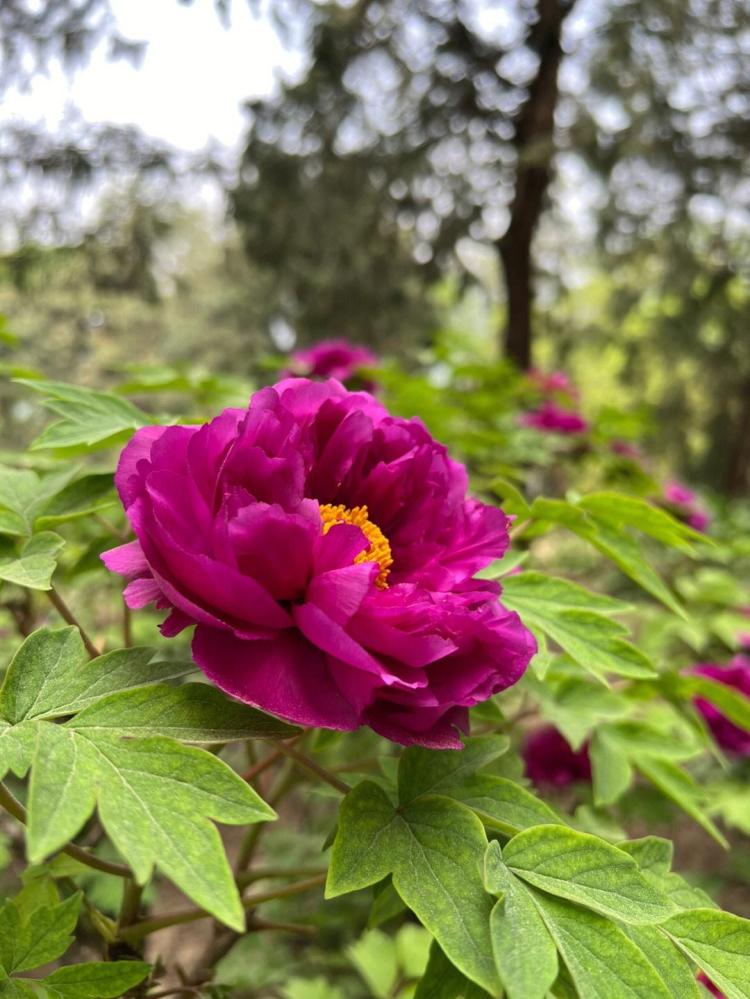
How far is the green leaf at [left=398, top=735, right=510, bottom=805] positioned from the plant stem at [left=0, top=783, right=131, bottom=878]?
25 cm

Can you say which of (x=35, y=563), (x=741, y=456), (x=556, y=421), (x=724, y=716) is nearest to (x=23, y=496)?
(x=35, y=563)

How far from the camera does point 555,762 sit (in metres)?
2.05

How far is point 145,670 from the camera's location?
0.65 meters

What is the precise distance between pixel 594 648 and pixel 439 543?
0.73 feet

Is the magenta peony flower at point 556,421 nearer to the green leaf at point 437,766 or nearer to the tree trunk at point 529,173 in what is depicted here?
the tree trunk at point 529,173

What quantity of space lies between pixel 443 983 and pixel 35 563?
1.60ft

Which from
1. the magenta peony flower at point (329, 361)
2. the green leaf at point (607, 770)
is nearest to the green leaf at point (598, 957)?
the green leaf at point (607, 770)

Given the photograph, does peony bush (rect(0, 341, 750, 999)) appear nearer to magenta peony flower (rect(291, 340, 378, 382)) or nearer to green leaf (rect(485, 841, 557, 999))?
green leaf (rect(485, 841, 557, 999))

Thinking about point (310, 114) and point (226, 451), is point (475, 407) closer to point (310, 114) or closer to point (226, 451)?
point (226, 451)

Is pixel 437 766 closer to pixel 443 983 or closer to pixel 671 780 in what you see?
pixel 443 983

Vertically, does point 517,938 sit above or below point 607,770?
above

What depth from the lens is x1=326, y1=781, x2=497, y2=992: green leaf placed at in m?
0.57

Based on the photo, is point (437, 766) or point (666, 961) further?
point (437, 766)

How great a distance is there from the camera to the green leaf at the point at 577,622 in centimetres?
85
